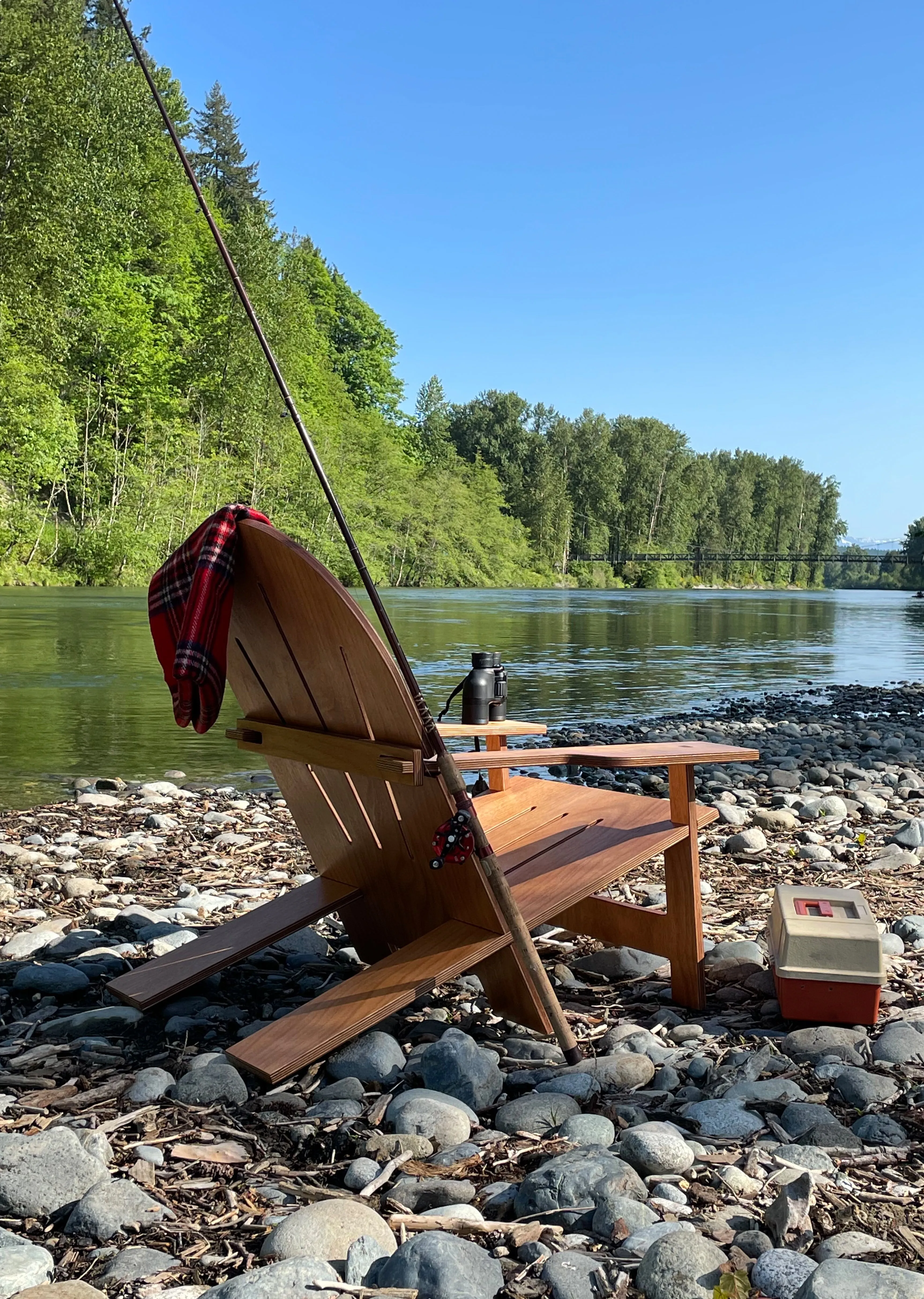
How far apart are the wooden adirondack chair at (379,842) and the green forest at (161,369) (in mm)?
26688

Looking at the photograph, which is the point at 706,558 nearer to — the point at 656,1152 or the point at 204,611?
the point at 204,611

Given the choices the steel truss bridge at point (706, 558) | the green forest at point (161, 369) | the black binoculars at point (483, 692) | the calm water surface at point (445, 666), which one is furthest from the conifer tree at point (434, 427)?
the black binoculars at point (483, 692)

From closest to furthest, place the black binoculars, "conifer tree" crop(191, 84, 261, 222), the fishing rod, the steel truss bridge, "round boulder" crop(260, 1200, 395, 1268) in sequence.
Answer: "round boulder" crop(260, 1200, 395, 1268), the fishing rod, the black binoculars, "conifer tree" crop(191, 84, 261, 222), the steel truss bridge

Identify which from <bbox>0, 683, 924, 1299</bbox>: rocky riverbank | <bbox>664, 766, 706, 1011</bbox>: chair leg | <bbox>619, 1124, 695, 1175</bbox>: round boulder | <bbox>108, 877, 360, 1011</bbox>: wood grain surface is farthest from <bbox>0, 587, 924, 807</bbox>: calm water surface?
<bbox>619, 1124, 695, 1175</bbox>: round boulder

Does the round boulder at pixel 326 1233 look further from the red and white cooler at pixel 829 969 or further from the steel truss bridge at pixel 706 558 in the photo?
the steel truss bridge at pixel 706 558

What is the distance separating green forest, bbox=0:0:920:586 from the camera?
85.0ft

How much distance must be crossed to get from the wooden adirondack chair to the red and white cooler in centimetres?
30

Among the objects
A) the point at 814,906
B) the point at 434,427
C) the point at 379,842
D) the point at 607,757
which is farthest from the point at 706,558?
the point at 379,842

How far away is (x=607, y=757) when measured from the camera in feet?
9.80

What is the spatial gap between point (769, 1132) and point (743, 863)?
2618 mm

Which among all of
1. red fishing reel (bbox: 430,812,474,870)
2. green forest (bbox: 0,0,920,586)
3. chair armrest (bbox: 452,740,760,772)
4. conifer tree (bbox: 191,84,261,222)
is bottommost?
red fishing reel (bbox: 430,812,474,870)

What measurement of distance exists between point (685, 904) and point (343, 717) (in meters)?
1.28

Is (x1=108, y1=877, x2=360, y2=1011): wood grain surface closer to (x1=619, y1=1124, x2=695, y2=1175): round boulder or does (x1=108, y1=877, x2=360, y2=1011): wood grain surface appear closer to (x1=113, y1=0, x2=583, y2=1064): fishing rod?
(x1=113, y1=0, x2=583, y2=1064): fishing rod

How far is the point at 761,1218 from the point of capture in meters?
1.94
